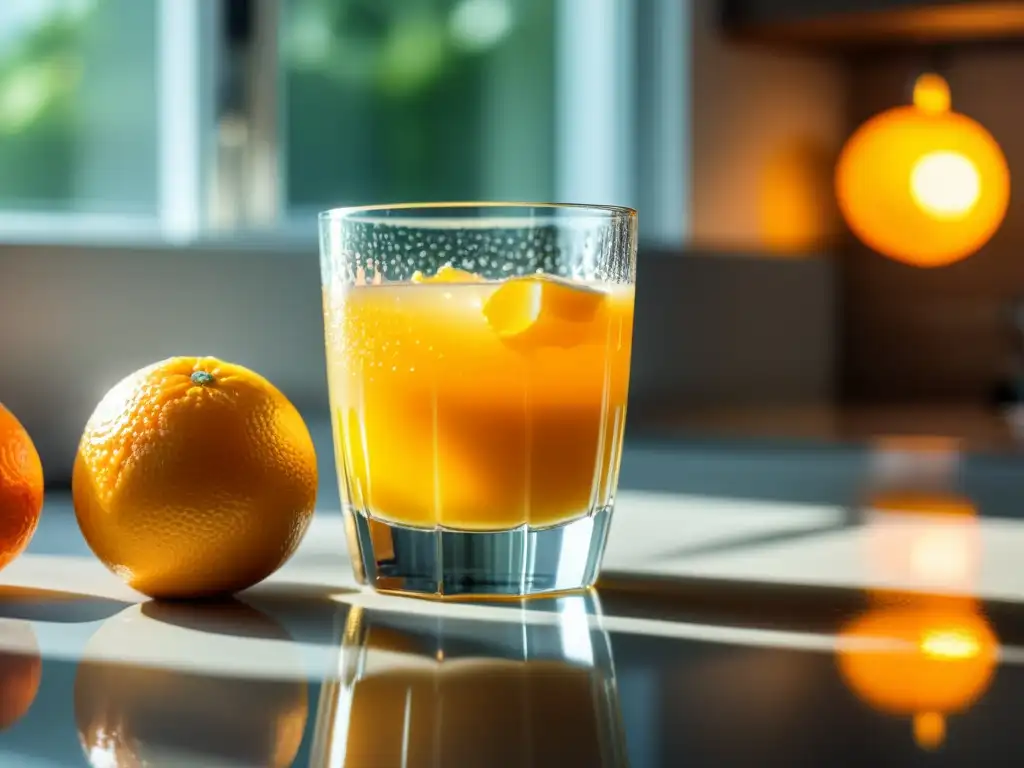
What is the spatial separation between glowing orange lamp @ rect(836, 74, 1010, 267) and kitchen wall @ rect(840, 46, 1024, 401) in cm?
24

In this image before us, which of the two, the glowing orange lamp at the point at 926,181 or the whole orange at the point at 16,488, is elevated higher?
the glowing orange lamp at the point at 926,181

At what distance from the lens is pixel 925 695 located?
20.4 inches

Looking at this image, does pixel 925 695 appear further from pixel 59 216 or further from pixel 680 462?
pixel 59 216

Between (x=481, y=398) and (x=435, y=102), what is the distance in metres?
1.85

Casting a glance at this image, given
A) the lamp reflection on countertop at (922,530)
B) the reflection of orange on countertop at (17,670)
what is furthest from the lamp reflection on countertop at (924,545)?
the reflection of orange on countertop at (17,670)

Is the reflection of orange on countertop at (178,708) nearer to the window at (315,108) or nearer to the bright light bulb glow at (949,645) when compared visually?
the bright light bulb glow at (949,645)

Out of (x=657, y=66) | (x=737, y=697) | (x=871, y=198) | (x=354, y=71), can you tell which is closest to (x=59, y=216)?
(x=354, y=71)

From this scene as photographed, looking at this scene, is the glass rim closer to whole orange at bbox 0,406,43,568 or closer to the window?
whole orange at bbox 0,406,43,568

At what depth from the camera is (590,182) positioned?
2.41m

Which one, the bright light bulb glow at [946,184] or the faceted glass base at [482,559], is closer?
the faceted glass base at [482,559]

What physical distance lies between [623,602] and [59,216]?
1581 millimetres

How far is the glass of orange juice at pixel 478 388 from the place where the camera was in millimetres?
696

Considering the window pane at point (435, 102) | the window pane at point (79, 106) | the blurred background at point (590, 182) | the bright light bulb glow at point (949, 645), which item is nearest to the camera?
the bright light bulb glow at point (949, 645)

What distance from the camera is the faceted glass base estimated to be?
0.69 metres
